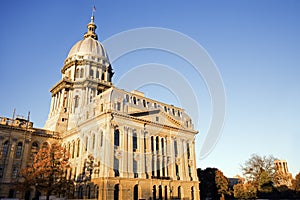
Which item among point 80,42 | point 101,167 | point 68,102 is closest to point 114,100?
point 101,167

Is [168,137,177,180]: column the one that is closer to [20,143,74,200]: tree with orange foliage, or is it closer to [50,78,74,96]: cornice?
[20,143,74,200]: tree with orange foliage

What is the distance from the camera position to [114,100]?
44094mm

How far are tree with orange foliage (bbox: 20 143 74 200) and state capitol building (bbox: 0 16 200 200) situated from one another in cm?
525

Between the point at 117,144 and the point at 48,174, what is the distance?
11.7 metres

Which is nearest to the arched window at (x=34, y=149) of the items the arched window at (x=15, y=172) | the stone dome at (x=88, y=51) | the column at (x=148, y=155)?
the arched window at (x=15, y=172)

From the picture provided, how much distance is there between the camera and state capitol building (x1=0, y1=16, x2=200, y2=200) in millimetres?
40969

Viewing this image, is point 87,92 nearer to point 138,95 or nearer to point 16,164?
point 138,95

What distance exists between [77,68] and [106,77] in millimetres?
8177

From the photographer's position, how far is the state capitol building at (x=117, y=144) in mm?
40969

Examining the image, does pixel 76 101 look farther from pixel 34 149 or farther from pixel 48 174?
pixel 48 174

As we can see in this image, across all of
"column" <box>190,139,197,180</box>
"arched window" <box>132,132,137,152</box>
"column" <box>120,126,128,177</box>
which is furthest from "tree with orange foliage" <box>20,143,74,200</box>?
"column" <box>190,139,197,180</box>

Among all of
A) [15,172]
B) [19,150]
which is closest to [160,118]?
[19,150]

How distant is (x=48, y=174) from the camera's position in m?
38.1

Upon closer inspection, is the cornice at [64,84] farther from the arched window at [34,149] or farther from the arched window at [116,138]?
the arched window at [116,138]
